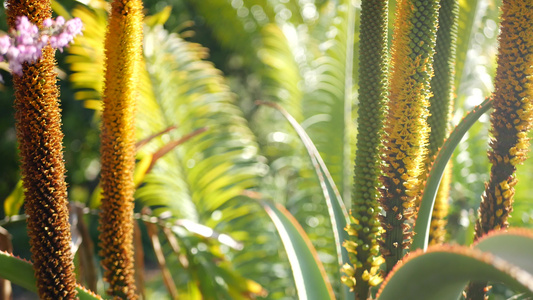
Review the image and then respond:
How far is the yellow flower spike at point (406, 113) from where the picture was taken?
0.55 metres

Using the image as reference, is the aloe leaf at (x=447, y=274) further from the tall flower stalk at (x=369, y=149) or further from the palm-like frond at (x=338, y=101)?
the palm-like frond at (x=338, y=101)

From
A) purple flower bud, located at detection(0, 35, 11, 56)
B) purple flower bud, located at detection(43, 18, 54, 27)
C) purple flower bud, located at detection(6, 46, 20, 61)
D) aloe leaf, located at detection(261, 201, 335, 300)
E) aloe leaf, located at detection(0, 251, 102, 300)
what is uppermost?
purple flower bud, located at detection(43, 18, 54, 27)

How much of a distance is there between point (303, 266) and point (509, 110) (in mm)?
357

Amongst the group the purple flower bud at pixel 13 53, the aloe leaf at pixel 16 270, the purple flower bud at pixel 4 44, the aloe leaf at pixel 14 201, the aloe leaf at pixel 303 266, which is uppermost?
the purple flower bud at pixel 4 44

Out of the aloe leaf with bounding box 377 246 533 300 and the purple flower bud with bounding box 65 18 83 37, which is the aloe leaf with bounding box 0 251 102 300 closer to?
the purple flower bud with bounding box 65 18 83 37

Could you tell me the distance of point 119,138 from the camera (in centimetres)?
57

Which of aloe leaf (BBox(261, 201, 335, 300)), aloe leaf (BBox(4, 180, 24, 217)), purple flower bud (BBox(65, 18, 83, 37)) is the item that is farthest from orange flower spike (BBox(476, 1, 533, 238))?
aloe leaf (BBox(4, 180, 24, 217))

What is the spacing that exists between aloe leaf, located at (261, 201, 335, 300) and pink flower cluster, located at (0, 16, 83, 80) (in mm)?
384

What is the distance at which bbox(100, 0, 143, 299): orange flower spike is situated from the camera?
0.54m

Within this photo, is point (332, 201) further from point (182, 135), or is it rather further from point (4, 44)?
point (182, 135)

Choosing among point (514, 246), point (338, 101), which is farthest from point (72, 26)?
point (338, 101)

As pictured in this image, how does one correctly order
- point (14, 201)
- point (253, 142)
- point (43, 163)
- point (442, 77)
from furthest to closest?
point (253, 142)
point (14, 201)
point (442, 77)
point (43, 163)

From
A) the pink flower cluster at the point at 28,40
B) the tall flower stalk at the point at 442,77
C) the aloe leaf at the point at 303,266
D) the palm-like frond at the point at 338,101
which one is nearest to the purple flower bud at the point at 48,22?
the pink flower cluster at the point at 28,40

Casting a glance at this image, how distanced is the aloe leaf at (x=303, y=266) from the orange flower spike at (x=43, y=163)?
0.30 meters
